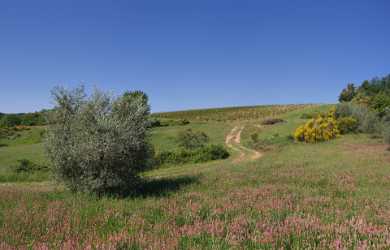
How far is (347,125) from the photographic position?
146 feet

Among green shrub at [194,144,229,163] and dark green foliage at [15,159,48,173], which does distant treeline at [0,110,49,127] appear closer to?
dark green foliage at [15,159,48,173]

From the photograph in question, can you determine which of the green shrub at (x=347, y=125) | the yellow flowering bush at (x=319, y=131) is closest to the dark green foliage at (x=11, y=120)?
the yellow flowering bush at (x=319, y=131)

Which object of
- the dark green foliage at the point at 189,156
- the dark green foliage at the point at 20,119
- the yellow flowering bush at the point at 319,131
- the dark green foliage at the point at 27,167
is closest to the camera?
the dark green foliage at the point at 27,167

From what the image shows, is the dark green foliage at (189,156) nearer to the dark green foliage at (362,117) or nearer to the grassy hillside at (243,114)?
the dark green foliage at (362,117)

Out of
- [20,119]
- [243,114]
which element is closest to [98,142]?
[20,119]

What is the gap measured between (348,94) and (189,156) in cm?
8879

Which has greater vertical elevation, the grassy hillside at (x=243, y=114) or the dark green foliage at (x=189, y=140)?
the grassy hillside at (x=243, y=114)

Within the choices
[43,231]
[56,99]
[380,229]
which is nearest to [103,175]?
[56,99]

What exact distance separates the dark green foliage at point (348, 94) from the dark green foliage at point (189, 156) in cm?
8383

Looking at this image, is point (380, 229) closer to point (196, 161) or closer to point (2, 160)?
point (196, 161)

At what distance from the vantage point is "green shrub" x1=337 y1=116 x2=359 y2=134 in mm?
43844

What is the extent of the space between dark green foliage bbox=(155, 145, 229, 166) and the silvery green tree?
20.5 metres

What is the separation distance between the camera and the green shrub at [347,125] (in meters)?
43.8

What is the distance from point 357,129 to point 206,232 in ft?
146
